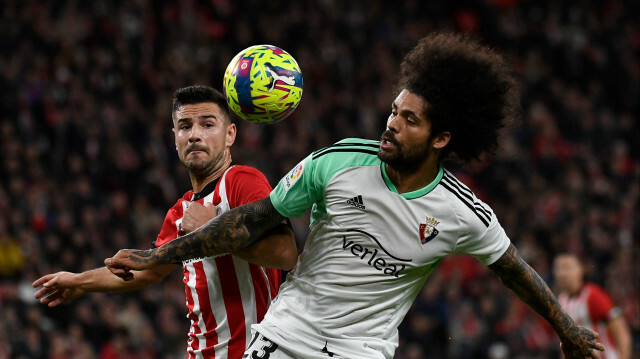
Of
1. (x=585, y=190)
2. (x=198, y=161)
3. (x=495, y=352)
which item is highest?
(x=198, y=161)

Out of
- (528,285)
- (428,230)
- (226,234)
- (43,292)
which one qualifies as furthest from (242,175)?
(528,285)

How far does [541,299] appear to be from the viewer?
431 centimetres

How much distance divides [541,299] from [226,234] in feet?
5.42

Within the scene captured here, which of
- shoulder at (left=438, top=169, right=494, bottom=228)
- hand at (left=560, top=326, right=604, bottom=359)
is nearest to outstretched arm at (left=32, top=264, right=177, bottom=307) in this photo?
shoulder at (left=438, top=169, right=494, bottom=228)

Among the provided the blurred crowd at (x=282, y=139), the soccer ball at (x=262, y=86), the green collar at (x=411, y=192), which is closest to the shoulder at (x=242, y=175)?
the soccer ball at (x=262, y=86)

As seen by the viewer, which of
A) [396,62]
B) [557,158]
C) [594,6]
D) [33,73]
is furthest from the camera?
[594,6]

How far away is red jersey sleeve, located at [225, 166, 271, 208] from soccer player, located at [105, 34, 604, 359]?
0.27 metres

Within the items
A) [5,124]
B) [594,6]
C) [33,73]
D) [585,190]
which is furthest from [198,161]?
[594,6]

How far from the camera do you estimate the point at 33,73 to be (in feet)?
45.7

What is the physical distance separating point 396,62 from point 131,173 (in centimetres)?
627

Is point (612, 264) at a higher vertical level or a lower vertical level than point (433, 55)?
lower

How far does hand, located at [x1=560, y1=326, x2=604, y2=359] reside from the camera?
4.42 meters

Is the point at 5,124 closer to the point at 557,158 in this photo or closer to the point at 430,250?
the point at 557,158

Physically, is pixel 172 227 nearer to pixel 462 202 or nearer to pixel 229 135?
pixel 229 135
